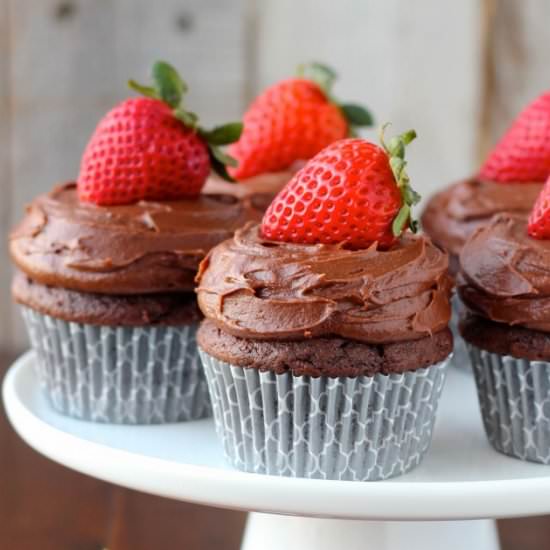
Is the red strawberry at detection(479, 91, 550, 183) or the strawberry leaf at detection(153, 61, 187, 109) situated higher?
the strawberry leaf at detection(153, 61, 187, 109)

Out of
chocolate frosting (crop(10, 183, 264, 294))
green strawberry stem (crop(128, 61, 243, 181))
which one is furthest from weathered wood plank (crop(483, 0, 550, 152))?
chocolate frosting (crop(10, 183, 264, 294))

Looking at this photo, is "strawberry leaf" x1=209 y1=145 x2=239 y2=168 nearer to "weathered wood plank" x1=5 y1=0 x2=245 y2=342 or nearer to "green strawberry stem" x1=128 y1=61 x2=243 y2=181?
"green strawberry stem" x1=128 y1=61 x2=243 y2=181

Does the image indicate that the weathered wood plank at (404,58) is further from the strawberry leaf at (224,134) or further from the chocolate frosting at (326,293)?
the chocolate frosting at (326,293)

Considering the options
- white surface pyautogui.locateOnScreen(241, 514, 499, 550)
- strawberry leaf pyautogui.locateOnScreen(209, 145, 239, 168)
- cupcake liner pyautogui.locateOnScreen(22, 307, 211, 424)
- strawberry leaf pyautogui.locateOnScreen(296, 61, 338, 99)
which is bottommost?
white surface pyautogui.locateOnScreen(241, 514, 499, 550)

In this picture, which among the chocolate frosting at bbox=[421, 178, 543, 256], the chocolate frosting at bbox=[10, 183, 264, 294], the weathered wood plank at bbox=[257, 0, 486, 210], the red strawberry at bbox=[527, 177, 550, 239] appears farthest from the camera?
the weathered wood plank at bbox=[257, 0, 486, 210]

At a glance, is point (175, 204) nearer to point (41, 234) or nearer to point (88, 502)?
point (41, 234)
